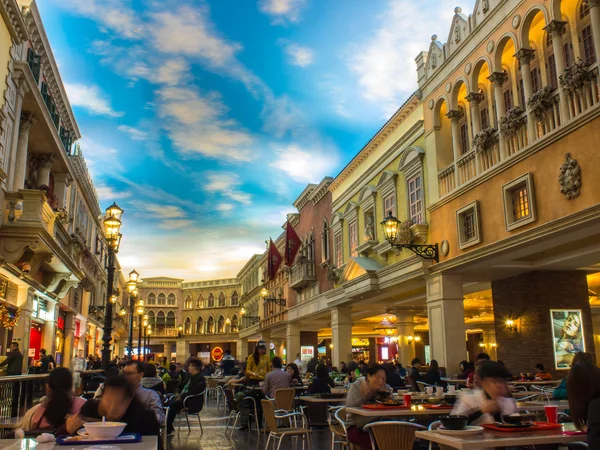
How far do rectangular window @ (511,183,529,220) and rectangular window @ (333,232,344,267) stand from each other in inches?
543

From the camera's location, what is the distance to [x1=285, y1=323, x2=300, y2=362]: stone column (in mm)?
37000

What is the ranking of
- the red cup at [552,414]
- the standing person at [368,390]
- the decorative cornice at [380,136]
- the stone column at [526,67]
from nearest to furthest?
the red cup at [552,414] → the standing person at [368,390] → the stone column at [526,67] → the decorative cornice at [380,136]

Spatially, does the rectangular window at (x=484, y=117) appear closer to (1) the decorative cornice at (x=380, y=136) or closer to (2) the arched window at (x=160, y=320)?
(1) the decorative cornice at (x=380, y=136)

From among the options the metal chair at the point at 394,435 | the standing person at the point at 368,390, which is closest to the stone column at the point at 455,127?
the standing person at the point at 368,390

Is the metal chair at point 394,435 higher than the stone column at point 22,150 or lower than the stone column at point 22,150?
lower

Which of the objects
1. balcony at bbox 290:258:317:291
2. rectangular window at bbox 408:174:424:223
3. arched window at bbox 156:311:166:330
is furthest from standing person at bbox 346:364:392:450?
arched window at bbox 156:311:166:330

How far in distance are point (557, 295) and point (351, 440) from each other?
11.8m

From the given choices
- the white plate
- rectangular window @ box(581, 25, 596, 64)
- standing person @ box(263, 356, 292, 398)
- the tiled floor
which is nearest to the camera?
the white plate

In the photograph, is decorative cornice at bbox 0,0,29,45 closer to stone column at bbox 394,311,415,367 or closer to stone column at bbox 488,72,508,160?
stone column at bbox 488,72,508,160

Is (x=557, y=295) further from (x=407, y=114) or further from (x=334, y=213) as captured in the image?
(x=334, y=213)

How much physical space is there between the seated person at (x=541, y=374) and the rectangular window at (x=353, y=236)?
33.7 feet

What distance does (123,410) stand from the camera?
15.5ft

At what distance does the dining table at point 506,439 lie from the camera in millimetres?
4203

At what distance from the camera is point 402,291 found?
70.6 feet
